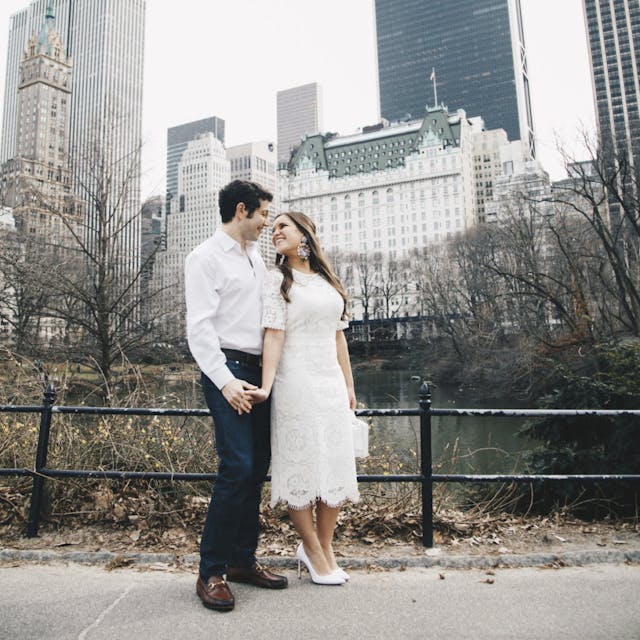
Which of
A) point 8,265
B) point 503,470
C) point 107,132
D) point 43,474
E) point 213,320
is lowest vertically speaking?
point 503,470

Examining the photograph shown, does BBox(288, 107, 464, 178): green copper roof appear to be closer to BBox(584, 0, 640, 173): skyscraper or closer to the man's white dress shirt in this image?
BBox(584, 0, 640, 173): skyscraper

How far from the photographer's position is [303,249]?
2.68 m

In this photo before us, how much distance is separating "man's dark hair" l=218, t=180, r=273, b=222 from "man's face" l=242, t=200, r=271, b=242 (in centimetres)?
2

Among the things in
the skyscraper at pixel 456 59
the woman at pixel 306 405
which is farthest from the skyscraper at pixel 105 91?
the skyscraper at pixel 456 59

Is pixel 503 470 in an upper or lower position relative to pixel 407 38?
lower

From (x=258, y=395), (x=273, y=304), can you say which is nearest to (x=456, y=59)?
(x=273, y=304)

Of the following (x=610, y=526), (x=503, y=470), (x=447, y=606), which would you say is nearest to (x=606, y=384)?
(x=610, y=526)

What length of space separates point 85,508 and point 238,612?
179 centimetres

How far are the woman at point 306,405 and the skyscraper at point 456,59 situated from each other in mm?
154645

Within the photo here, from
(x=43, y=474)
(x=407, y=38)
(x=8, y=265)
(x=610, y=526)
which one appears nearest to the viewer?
(x=43, y=474)

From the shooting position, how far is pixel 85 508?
Result: 11.5 feet

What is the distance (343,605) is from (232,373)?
1.15m

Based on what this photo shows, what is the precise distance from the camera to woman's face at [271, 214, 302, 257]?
8.71ft

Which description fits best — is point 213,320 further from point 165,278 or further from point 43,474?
point 165,278
